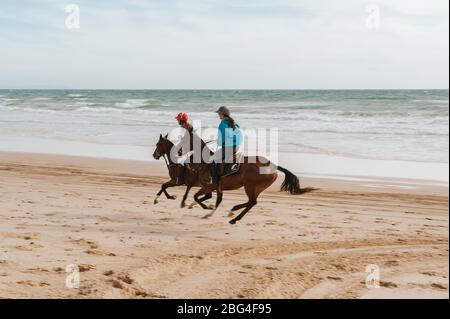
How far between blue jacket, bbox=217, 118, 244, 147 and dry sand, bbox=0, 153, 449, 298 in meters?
1.74

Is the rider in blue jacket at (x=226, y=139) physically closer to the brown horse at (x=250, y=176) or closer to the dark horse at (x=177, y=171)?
the brown horse at (x=250, y=176)

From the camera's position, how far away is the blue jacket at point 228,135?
32.7 ft

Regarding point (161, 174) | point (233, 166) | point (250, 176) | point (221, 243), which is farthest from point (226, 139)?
point (161, 174)

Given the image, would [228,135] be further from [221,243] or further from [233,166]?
[221,243]

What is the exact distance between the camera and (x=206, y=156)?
10.6 m

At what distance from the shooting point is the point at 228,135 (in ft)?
32.8

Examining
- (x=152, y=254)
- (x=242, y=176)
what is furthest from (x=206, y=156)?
(x=152, y=254)

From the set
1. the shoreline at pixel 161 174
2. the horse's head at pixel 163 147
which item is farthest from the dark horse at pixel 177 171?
the shoreline at pixel 161 174

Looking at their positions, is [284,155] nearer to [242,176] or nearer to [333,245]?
[242,176]

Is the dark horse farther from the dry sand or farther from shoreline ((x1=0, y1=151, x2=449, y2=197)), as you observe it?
shoreline ((x1=0, y1=151, x2=449, y2=197))

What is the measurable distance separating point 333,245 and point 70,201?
662cm

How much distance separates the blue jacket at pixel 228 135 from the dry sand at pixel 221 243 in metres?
1.74

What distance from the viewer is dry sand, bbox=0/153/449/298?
6629mm
